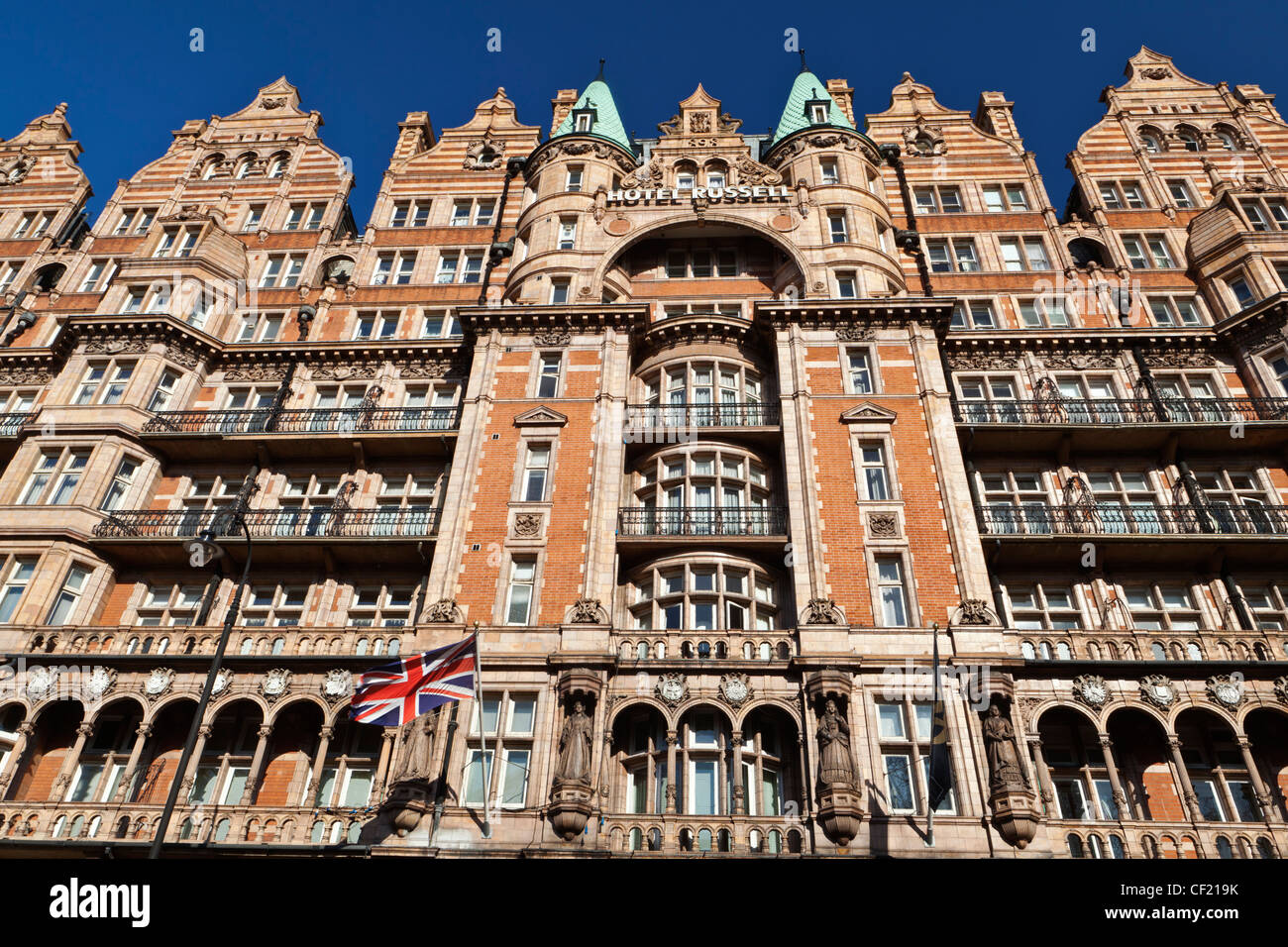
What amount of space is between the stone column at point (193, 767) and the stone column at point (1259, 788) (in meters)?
24.5

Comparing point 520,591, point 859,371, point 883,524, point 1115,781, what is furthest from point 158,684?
point 1115,781

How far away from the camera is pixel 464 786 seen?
21.3 meters

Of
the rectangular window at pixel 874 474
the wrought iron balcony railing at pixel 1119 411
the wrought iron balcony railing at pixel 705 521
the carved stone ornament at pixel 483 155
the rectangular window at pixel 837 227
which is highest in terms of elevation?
the carved stone ornament at pixel 483 155

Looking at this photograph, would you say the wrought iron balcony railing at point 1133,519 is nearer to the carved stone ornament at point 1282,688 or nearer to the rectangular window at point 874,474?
the rectangular window at point 874,474

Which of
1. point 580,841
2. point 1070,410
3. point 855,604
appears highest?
point 1070,410

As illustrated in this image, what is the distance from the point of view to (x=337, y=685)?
76.6 ft

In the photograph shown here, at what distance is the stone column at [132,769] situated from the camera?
72.2 feet

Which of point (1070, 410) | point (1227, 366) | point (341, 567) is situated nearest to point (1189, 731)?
point (1070, 410)

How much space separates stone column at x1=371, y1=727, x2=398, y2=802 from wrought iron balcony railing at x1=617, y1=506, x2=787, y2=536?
8064 mm

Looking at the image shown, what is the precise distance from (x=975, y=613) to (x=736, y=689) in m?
6.34

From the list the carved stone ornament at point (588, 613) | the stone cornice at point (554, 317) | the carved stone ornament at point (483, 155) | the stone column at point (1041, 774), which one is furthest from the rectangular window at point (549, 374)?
the stone column at point (1041, 774)

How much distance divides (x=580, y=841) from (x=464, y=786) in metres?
3.19
